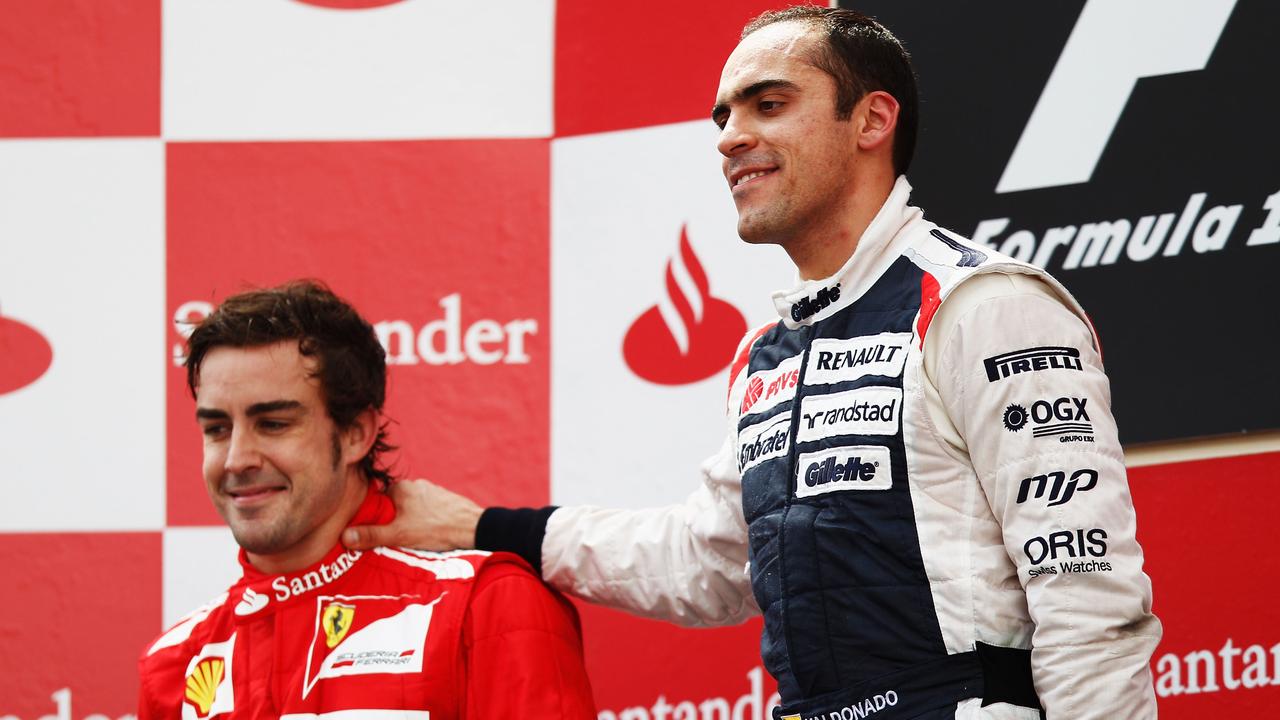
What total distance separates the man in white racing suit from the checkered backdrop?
24.9 inches

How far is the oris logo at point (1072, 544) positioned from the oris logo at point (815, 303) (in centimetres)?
45

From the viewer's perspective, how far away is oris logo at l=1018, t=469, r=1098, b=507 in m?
1.56

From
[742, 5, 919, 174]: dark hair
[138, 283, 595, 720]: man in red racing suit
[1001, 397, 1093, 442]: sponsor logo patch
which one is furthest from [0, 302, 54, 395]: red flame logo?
[1001, 397, 1093, 442]: sponsor logo patch

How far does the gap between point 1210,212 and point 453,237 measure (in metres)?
1.39

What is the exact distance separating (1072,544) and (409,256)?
159cm

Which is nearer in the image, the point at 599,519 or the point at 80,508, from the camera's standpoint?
the point at 599,519

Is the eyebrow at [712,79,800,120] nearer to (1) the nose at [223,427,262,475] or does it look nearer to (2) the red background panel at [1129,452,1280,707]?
(1) the nose at [223,427,262,475]

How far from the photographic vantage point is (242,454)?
2.17 meters

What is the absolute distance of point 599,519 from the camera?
7.57 ft

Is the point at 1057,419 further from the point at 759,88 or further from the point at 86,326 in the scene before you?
the point at 86,326

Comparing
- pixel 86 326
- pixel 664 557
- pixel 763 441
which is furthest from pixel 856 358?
pixel 86 326

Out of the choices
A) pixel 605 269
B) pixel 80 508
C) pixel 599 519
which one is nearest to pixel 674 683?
pixel 599 519

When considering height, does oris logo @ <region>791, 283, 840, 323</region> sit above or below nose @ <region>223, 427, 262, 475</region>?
above

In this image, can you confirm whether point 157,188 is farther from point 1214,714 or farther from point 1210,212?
point 1214,714
